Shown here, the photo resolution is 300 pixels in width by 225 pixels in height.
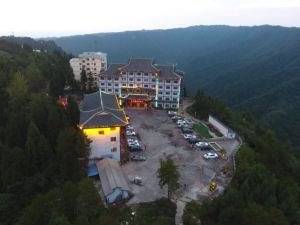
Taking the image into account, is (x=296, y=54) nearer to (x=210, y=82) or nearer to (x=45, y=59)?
(x=210, y=82)

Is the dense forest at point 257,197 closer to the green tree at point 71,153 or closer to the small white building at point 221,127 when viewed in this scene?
the small white building at point 221,127

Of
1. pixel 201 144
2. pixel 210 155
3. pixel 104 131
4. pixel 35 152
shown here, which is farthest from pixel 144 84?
pixel 35 152

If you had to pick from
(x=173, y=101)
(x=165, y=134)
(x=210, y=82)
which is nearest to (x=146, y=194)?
(x=165, y=134)

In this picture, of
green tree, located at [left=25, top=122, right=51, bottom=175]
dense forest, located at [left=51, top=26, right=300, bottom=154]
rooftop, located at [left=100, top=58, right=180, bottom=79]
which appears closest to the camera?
green tree, located at [left=25, top=122, right=51, bottom=175]

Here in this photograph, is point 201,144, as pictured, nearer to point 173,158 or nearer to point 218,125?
point 173,158

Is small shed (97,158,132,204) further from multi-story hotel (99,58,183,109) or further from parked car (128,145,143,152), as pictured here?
multi-story hotel (99,58,183,109)

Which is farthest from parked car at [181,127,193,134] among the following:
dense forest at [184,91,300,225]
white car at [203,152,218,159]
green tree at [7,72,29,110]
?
green tree at [7,72,29,110]

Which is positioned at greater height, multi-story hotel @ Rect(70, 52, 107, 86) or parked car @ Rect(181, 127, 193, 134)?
multi-story hotel @ Rect(70, 52, 107, 86)
